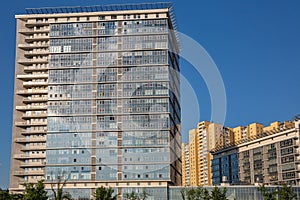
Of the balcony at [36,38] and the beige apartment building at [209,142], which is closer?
the balcony at [36,38]

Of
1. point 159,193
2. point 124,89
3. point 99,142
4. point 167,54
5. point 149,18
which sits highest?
point 149,18

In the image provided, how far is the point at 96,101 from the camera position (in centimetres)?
10306

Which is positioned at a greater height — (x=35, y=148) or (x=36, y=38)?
(x=36, y=38)

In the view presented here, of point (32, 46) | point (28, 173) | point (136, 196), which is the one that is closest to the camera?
point (136, 196)

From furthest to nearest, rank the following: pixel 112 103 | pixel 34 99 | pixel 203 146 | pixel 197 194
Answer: pixel 203 146 < pixel 34 99 < pixel 112 103 < pixel 197 194

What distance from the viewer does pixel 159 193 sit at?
98.4 metres

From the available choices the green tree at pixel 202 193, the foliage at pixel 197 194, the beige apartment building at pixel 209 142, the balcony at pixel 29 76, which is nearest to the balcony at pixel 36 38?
the balcony at pixel 29 76

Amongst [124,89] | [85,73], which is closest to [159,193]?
[124,89]

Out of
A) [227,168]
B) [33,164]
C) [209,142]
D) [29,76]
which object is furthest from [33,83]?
[209,142]

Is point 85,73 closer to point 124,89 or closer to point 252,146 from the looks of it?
point 124,89

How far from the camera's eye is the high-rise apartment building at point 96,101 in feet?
328

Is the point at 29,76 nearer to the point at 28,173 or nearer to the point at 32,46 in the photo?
the point at 32,46

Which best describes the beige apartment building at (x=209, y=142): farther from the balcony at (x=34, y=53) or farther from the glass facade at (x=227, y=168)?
the balcony at (x=34, y=53)

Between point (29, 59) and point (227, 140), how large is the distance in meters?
86.7
